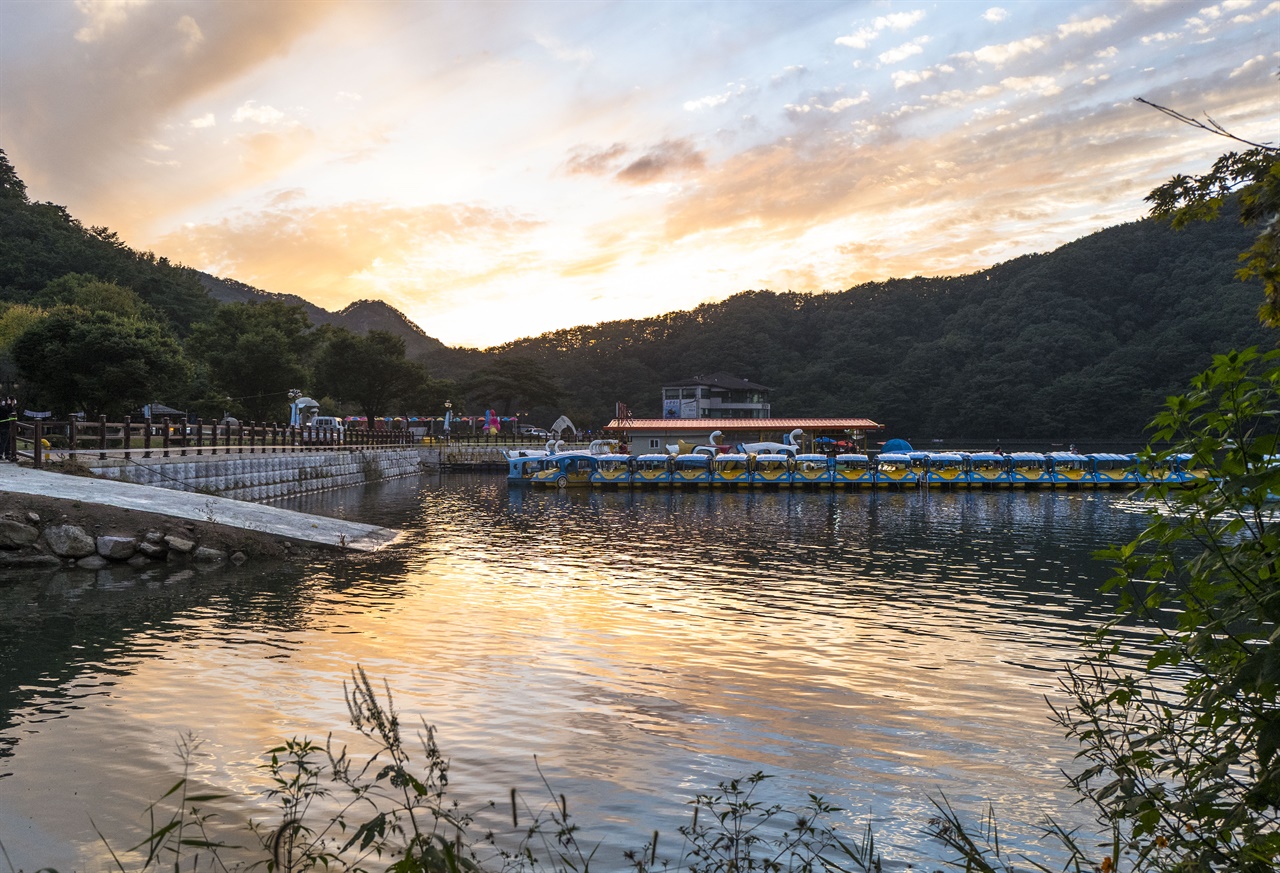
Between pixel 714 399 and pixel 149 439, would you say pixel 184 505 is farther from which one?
pixel 714 399

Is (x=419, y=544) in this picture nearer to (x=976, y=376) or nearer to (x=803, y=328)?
(x=976, y=376)

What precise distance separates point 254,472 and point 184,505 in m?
15.4

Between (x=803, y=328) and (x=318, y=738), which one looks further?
(x=803, y=328)

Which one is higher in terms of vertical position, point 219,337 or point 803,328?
point 803,328

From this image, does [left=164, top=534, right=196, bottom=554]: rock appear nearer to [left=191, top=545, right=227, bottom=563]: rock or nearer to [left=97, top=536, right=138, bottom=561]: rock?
[left=191, top=545, right=227, bottom=563]: rock

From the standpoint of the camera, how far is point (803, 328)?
447 feet

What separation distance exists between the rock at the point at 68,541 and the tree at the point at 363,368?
7092cm

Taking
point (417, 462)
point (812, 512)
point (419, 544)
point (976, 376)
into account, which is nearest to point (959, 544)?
point (812, 512)

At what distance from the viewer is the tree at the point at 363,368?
86.6m

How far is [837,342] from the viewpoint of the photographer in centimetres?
12769

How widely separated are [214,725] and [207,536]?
12222mm

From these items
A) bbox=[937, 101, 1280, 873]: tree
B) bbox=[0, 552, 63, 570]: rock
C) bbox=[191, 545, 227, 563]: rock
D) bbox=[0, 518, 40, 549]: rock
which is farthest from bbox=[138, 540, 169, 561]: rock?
bbox=[937, 101, 1280, 873]: tree

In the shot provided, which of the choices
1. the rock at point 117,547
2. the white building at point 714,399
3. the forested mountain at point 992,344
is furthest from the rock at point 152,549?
the white building at point 714,399

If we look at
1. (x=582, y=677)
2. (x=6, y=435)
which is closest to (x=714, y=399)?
(x=6, y=435)
